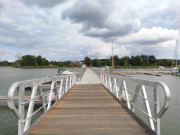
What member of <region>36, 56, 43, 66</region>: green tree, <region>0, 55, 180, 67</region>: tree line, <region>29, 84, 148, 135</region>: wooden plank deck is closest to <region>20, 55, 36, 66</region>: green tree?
<region>0, 55, 180, 67</region>: tree line

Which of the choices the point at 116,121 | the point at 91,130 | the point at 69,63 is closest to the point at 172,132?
the point at 116,121

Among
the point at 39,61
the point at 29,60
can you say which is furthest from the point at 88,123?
the point at 29,60

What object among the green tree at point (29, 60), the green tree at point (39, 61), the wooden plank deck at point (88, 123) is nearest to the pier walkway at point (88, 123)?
the wooden plank deck at point (88, 123)

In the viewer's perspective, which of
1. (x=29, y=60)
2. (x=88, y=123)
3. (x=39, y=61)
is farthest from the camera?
(x=39, y=61)

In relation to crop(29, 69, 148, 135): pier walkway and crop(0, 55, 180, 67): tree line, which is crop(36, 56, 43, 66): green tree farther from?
crop(29, 69, 148, 135): pier walkway

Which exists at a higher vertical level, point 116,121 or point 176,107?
point 116,121

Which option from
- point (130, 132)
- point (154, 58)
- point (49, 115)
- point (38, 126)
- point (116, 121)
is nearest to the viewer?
point (130, 132)

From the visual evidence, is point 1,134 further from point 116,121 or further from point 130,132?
point 130,132

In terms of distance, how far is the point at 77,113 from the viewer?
3975 mm

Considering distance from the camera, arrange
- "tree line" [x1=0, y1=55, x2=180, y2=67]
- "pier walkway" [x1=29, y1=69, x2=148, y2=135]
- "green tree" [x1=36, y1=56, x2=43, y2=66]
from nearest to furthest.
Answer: "pier walkway" [x1=29, y1=69, x2=148, y2=135], "tree line" [x1=0, y1=55, x2=180, y2=67], "green tree" [x1=36, y1=56, x2=43, y2=66]

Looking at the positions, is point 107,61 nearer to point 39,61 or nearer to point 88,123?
point 39,61

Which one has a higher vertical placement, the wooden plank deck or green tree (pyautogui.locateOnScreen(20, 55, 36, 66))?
green tree (pyautogui.locateOnScreen(20, 55, 36, 66))

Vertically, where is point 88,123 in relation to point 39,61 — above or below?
below

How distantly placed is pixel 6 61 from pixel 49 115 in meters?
207
